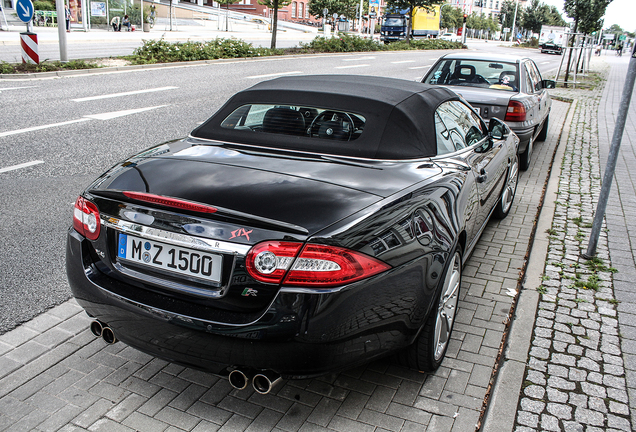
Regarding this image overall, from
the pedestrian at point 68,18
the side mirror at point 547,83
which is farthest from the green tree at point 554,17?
the side mirror at point 547,83

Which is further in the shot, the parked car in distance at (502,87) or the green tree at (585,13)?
the green tree at (585,13)

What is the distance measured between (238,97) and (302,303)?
78.9 inches

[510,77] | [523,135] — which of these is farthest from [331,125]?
[510,77]

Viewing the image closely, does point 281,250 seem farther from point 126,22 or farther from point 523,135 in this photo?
point 126,22

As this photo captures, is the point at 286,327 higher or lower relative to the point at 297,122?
lower

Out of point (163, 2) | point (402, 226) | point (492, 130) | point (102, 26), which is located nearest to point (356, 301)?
point (402, 226)

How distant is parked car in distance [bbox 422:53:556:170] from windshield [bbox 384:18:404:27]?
140ft

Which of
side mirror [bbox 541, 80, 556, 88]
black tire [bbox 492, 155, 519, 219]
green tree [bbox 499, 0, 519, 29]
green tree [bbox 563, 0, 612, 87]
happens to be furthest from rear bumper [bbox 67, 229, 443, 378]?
green tree [bbox 499, 0, 519, 29]

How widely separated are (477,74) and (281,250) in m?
6.94

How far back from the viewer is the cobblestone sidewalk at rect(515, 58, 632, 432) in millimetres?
2785

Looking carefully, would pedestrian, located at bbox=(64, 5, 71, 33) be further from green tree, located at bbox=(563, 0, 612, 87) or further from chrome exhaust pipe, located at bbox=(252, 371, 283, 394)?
chrome exhaust pipe, located at bbox=(252, 371, 283, 394)

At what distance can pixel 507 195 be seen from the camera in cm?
579

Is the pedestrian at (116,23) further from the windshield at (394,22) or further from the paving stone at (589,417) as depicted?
the paving stone at (589,417)

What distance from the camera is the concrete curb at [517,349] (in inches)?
108
